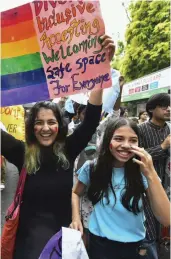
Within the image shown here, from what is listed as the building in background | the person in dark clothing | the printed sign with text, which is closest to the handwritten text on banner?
the printed sign with text

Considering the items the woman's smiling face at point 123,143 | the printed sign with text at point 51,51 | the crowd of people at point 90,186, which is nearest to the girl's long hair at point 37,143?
the crowd of people at point 90,186

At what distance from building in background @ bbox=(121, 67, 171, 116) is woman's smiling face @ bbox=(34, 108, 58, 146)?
1094 cm

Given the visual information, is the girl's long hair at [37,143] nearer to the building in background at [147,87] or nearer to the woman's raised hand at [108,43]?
the woman's raised hand at [108,43]

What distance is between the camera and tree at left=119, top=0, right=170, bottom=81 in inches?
891

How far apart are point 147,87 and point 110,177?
1781 centimetres

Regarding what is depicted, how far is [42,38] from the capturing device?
218 cm

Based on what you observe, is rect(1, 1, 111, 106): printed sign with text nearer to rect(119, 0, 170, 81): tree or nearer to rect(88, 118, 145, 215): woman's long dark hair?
rect(88, 118, 145, 215): woman's long dark hair

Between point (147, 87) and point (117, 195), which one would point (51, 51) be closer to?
point (117, 195)

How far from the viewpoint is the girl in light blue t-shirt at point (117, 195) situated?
1.87m

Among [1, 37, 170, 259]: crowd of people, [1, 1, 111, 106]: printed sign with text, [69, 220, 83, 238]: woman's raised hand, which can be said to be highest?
[1, 1, 111, 106]: printed sign with text

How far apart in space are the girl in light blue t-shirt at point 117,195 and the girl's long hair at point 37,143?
0.60 feet

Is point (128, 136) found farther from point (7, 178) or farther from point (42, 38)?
point (7, 178)

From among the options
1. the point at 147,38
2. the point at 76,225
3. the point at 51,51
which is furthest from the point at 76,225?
the point at 147,38

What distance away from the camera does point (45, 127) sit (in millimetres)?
2084
